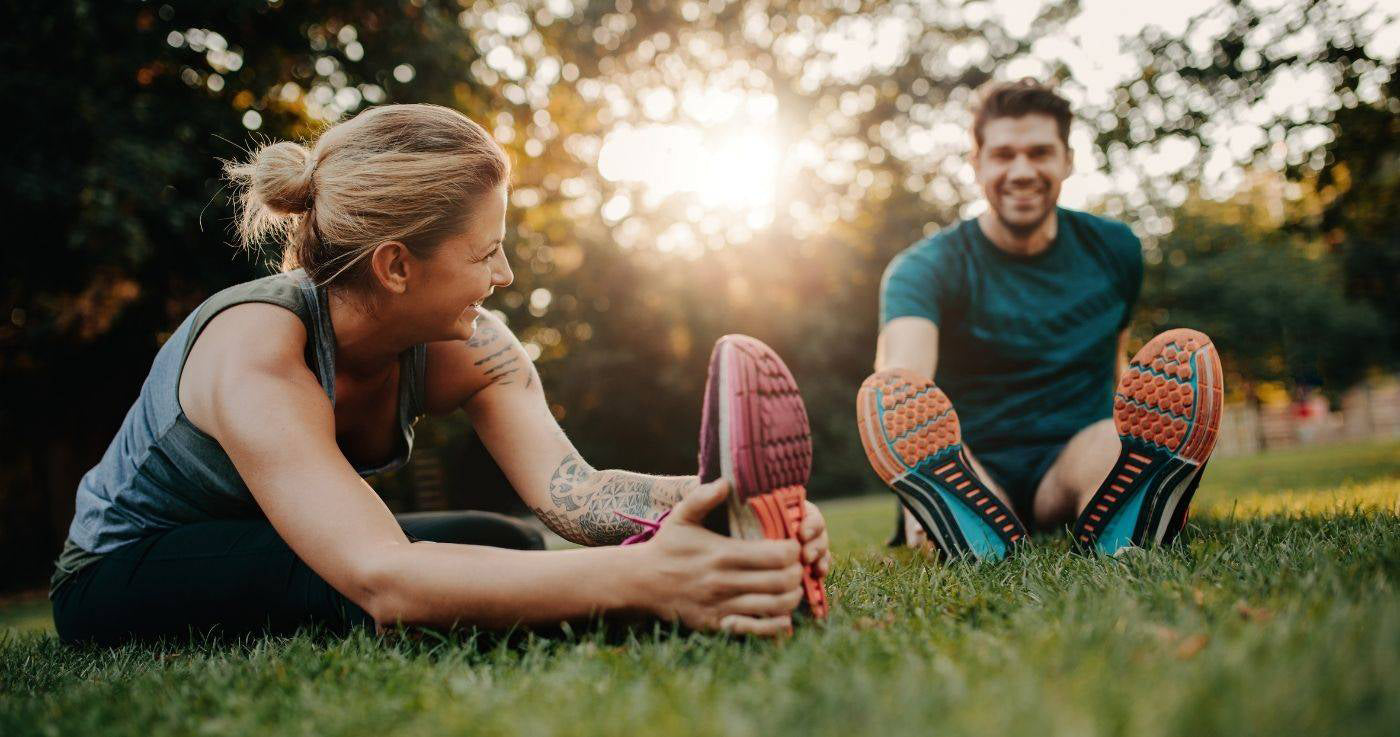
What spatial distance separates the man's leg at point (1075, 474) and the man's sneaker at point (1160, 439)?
0.33 metres

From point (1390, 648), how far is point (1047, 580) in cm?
93

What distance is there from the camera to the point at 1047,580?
2008mm

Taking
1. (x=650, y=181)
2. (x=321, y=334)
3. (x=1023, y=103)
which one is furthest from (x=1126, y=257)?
(x=650, y=181)

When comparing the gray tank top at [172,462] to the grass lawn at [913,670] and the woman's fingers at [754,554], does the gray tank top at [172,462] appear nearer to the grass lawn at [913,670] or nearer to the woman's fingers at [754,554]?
the grass lawn at [913,670]

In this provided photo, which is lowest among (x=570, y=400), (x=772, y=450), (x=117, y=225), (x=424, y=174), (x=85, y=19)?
(x=570, y=400)

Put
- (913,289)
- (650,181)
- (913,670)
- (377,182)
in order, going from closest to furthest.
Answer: (913,670) → (377,182) → (913,289) → (650,181)

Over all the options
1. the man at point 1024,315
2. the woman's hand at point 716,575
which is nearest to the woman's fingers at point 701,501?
the woman's hand at point 716,575

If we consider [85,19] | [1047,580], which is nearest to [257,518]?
[1047,580]

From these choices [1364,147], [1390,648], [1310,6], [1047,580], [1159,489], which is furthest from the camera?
[1364,147]

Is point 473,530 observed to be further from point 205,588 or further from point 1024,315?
point 1024,315

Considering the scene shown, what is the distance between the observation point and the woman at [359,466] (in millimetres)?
1643

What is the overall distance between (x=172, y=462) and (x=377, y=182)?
88 centimetres

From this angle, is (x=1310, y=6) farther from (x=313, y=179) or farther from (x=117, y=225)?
(x=117, y=225)

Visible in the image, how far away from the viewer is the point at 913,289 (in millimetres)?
3344
